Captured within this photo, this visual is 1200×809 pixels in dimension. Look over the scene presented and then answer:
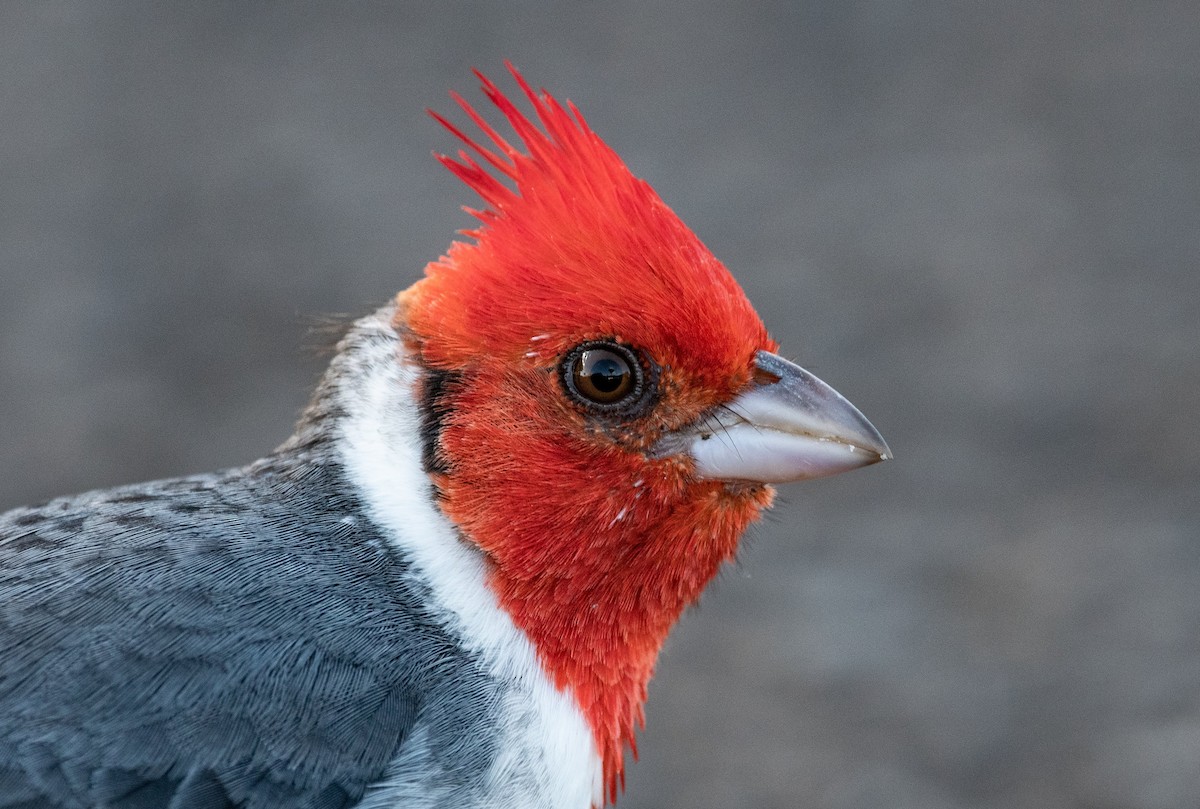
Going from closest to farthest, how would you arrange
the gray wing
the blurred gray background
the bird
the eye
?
the gray wing → the bird → the eye → the blurred gray background

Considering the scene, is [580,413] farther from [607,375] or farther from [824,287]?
[824,287]

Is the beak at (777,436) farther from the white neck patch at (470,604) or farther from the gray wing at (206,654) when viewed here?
the gray wing at (206,654)

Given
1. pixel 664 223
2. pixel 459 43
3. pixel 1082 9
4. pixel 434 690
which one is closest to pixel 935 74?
pixel 1082 9

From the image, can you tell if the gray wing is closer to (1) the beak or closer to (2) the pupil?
(2) the pupil

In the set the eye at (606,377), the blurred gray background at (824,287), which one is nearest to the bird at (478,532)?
the eye at (606,377)

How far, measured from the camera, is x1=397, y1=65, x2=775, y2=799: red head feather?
10.2ft

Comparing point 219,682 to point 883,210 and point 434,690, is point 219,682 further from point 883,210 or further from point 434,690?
point 883,210

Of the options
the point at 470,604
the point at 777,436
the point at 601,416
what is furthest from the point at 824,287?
the point at 470,604

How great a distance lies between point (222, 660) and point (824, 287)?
19.5 ft

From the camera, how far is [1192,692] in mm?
5926

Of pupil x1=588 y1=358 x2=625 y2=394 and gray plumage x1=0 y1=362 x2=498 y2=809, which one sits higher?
pupil x1=588 y1=358 x2=625 y2=394

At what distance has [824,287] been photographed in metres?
8.30

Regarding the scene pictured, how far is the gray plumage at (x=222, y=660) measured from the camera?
109 inches

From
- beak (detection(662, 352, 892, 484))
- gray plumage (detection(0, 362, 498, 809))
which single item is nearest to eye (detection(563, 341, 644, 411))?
beak (detection(662, 352, 892, 484))
